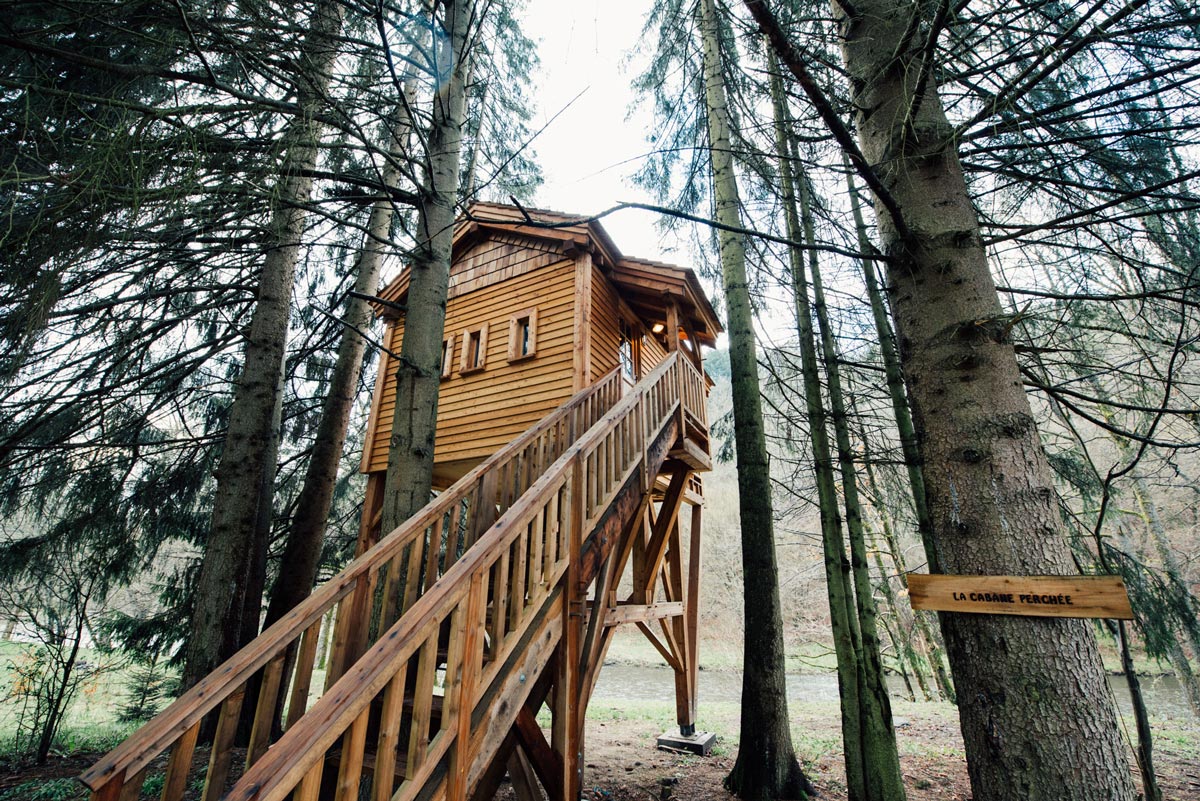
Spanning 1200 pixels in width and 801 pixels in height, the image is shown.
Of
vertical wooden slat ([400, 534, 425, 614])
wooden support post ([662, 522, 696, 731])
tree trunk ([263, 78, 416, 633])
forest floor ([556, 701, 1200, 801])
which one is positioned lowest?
forest floor ([556, 701, 1200, 801])

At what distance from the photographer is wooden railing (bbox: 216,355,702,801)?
1.60m

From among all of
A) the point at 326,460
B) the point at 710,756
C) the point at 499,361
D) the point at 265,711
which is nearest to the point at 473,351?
the point at 499,361

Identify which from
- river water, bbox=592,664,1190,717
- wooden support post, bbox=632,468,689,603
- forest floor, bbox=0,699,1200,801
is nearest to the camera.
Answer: forest floor, bbox=0,699,1200,801

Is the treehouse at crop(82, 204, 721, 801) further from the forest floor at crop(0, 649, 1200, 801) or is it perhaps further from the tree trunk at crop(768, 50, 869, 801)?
the tree trunk at crop(768, 50, 869, 801)

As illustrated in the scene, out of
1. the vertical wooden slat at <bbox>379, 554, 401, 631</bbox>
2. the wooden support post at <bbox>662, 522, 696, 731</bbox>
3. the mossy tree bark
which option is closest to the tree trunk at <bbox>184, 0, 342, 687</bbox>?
the vertical wooden slat at <bbox>379, 554, 401, 631</bbox>

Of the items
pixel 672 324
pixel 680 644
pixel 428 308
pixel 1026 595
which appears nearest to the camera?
pixel 1026 595

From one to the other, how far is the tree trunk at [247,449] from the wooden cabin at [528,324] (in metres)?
2.40

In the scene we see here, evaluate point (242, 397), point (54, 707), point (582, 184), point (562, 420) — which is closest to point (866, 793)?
point (562, 420)

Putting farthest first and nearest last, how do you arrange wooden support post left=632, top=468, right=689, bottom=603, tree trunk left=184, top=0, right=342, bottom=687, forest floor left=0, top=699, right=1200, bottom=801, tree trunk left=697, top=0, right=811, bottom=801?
wooden support post left=632, top=468, right=689, bottom=603, forest floor left=0, top=699, right=1200, bottom=801, tree trunk left=697, top=0, right=811, bottom=801, tree trunk left=184, top=0, right=342, bottom=687

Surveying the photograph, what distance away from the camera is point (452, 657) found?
2.23 meters

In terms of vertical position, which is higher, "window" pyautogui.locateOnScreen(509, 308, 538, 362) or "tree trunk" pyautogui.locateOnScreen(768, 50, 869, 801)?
"window" pyautogui.locateOnScreen(509, 308, 538, 362)

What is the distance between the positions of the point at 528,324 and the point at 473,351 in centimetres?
126

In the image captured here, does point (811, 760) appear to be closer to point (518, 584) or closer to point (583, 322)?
point (518, 584)

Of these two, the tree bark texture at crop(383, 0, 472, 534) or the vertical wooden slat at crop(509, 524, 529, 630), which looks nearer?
the vertical wooden slat at crop(509, 524, 529, 630)
